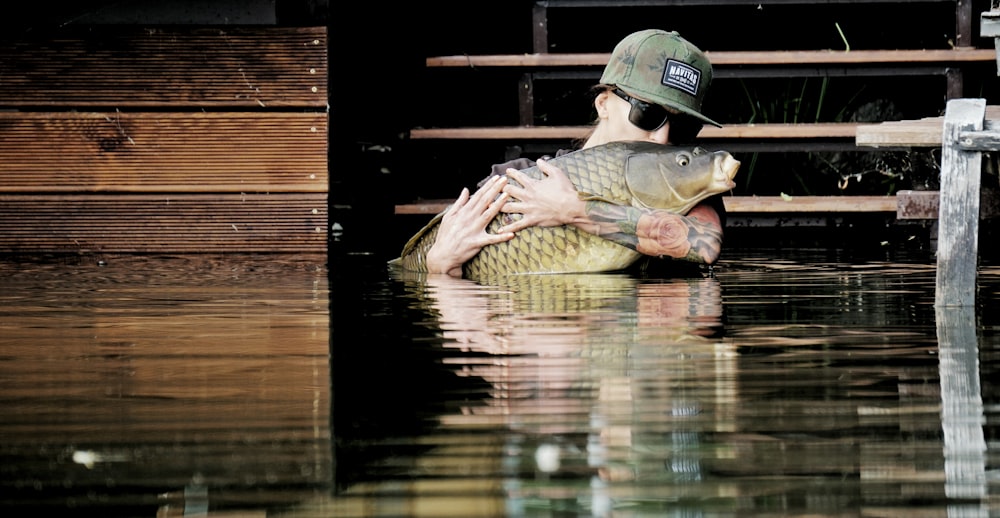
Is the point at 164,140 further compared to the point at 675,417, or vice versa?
the point at 164,140

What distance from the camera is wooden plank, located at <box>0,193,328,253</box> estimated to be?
6465mm

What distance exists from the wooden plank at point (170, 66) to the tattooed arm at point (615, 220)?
7.17 feet

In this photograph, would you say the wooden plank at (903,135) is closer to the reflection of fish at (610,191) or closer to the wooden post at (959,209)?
the wooden post at (959,209)

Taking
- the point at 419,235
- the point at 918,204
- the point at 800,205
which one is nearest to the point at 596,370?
the point at 419,235

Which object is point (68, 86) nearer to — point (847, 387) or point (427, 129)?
point (427, 129)

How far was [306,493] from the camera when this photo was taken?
1.38 metres

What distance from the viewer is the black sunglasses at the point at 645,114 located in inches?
182

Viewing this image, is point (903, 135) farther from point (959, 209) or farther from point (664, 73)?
point (664, 73)

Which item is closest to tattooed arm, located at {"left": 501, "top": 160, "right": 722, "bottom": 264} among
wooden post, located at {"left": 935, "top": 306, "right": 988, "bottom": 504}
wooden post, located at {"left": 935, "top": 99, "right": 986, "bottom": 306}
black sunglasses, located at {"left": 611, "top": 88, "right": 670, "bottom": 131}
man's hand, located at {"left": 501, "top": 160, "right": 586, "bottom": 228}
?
man's hand, located at {"left": 501, "top": 160, "right": 586, "bottom": 228}

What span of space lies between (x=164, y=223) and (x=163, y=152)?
324 millimetres

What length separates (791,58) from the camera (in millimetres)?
7160

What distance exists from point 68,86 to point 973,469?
563 cm

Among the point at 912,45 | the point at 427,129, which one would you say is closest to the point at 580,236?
the point at 427,129

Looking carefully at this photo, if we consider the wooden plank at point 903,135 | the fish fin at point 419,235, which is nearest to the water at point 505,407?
the wooden plank at point 903,135
